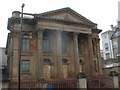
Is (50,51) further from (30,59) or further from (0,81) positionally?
(0,81)

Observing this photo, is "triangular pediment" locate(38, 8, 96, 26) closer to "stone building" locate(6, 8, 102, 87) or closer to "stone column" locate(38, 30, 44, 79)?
"stone building" locate(6, 8, 102, 87)

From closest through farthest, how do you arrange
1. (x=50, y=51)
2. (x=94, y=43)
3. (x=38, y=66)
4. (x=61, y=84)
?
(x=61, y=84) → (x=38, y=66) → (x=50, y=51) → (x=94, y=43)

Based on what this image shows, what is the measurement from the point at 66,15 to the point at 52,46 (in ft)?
19.4

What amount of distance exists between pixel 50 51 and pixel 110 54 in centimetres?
2798

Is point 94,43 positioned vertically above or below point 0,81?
above

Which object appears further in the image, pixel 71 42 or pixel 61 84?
pixel 71 42

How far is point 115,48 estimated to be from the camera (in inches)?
2194

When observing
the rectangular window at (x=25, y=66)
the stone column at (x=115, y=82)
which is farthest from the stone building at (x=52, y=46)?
the stone column at (x=115, y=82)

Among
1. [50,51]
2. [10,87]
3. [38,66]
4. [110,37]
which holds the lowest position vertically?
[10,87]

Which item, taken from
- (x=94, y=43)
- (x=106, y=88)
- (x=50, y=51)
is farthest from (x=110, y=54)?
(x=106, y=88)

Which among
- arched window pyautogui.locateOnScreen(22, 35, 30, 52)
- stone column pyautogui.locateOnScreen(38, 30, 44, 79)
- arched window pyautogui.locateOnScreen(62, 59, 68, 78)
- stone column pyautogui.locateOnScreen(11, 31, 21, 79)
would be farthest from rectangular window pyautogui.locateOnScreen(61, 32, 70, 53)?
stone column pyautogui.locateOnScreen(11, 31, 21, 79)

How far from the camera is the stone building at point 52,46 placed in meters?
32.8

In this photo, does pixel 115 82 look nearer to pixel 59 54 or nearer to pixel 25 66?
pixel 59 54

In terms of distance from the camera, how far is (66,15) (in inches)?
1442
